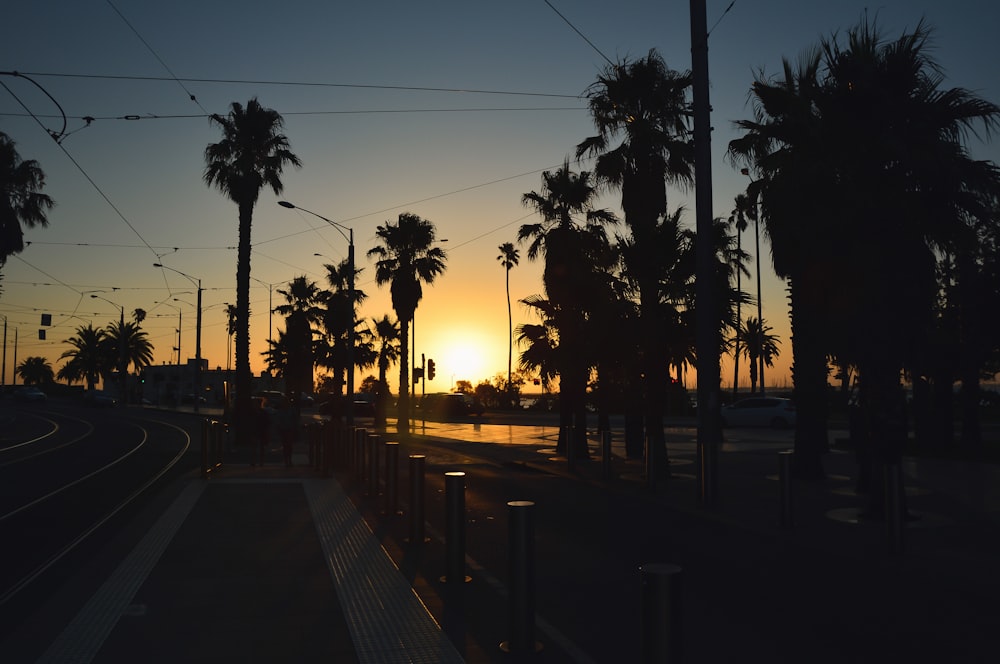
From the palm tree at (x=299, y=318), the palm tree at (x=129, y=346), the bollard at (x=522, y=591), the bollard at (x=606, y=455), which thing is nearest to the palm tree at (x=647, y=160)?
the bollard at (x=606, y=455)

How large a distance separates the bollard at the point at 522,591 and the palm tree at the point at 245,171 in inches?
1028

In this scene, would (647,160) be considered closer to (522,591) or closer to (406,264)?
(522,591)

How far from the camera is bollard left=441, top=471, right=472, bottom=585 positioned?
6.92 m

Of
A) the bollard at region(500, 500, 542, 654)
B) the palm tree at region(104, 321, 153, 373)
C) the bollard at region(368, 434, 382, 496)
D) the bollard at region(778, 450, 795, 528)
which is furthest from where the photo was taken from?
the palm tree at region(104, 321, 153, 373)

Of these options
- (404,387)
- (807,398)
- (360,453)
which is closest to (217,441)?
(360,453)

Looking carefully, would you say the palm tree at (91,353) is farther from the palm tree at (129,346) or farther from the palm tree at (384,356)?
the palm tree at (384,356)

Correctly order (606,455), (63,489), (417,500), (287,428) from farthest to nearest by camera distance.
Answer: (287,428) < (606,455) < (63,489) < (417,500)

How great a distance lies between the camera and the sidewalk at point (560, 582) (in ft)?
17.3

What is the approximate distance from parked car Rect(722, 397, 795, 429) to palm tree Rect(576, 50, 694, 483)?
803 inches

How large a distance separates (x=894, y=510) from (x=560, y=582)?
3.70m

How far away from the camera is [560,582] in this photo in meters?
7.22

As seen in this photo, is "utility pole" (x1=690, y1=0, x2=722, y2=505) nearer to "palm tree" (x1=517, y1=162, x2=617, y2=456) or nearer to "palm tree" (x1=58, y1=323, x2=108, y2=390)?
"palm tree" (x1=517, y1=162, x2=617, y2=456)

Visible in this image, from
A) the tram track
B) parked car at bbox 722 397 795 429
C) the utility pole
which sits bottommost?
the tram track

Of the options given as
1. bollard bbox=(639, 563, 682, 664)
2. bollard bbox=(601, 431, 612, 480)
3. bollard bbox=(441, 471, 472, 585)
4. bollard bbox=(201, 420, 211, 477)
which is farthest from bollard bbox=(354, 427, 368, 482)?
bollard bbox=(639, 563, 682, 664)
